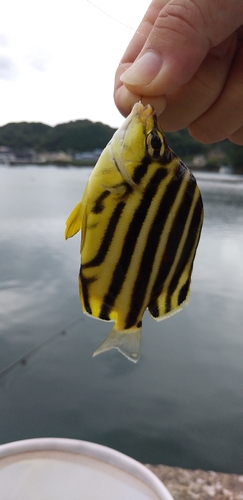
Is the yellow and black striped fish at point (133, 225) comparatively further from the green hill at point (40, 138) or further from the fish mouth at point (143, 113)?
the green hill at point (40, 138)

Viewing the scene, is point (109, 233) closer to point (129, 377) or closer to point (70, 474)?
point (70, 474)

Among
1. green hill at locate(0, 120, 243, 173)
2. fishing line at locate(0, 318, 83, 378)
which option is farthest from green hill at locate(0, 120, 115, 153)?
fishing line at locate(0, 318, 83, 378)

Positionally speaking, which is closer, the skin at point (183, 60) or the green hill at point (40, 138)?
the skin at point (183, 60)

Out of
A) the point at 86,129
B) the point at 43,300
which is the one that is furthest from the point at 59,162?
the point at 43,300

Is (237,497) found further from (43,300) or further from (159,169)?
(43,300)

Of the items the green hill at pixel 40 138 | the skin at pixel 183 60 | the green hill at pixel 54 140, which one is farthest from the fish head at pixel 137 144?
the green hill at pixel 40 138
